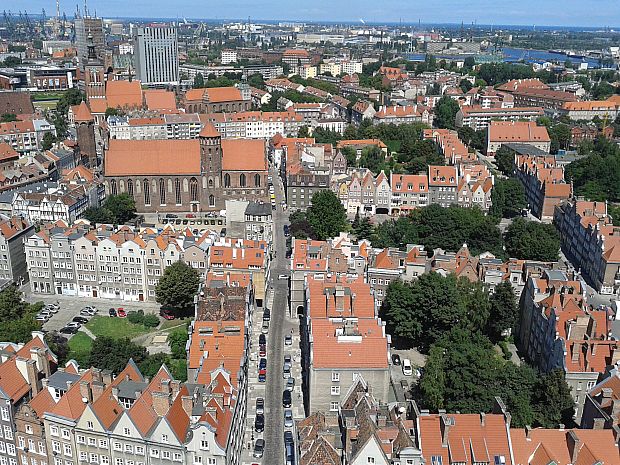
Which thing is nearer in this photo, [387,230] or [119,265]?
[119,265]

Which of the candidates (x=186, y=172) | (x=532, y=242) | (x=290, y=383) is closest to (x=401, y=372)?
(x=290, y=383)

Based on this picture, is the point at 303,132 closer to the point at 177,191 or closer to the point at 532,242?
the point at 177,191

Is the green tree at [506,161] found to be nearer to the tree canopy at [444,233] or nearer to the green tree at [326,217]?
the tree canopy at [444,233]

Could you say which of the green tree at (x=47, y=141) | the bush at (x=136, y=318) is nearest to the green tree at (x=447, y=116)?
the green tree at (x=47, y=141)

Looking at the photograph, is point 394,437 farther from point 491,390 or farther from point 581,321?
point 581,321

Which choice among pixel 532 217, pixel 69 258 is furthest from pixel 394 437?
pixel 532 217

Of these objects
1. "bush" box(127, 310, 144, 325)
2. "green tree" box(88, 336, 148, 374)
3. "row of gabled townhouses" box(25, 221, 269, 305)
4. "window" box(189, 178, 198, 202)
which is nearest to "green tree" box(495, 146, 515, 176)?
"window" box(189, 178, 198, 202)
